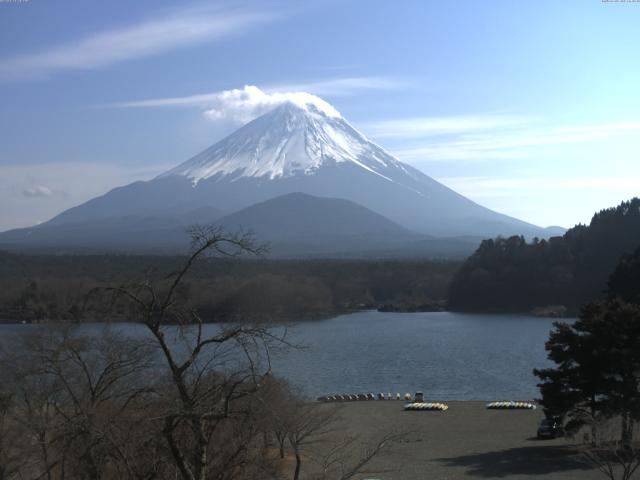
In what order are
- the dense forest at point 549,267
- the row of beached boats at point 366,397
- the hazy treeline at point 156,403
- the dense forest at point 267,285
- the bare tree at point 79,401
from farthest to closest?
the dense forest at point 549,267, the dense forest at point 267,285, the row of beached boats at point 366,397, the bare tree at point 79,401, the hazy treeline at point 156,403

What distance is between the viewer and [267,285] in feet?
106

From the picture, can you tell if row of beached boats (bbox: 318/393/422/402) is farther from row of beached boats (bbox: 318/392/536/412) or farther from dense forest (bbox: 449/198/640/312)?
dense forest (bbox: 449/198/640/312)

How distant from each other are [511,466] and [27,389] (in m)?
6.71

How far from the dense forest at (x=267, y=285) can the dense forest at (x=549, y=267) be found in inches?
137

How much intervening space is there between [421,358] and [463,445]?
42.9 ft

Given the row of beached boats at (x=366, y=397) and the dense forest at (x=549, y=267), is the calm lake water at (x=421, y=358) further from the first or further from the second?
the dense forest at (x=549, y=267)

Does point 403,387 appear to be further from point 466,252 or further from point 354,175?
point 354,175

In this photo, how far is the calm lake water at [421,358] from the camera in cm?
2042

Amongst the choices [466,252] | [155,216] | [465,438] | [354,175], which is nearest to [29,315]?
[465,438]

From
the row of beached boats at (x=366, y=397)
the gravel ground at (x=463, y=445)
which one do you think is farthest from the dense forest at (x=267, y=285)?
the gravel ground at (x=463, y=445)

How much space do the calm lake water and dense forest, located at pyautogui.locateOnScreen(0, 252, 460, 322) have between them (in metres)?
1.63

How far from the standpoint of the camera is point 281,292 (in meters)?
34.1

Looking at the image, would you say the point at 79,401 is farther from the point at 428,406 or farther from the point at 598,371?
the point at 428,406

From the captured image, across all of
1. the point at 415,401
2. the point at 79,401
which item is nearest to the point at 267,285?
the point at 415,401
